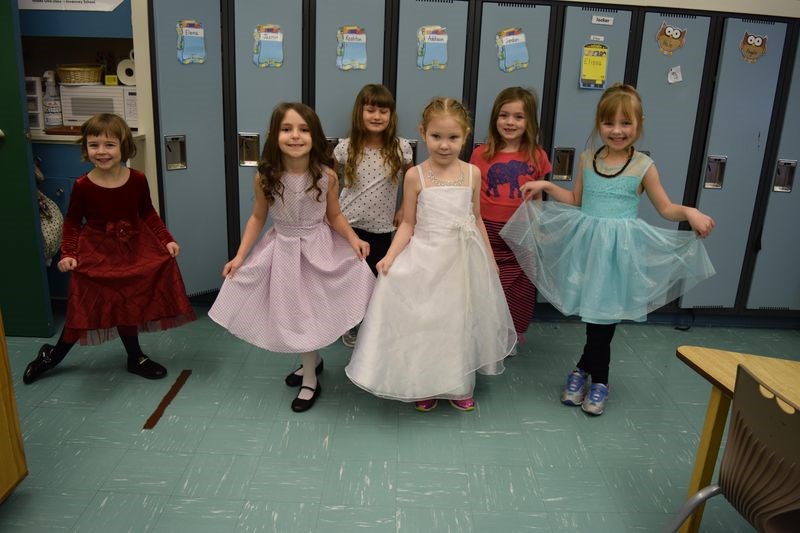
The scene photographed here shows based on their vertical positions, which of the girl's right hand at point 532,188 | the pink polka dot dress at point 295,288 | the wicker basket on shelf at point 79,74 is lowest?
the pink polka dot dress at point 295,288

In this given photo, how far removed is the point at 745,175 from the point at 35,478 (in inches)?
141

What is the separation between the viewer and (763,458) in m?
1.34

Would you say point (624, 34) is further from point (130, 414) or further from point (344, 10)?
point (130, 414)

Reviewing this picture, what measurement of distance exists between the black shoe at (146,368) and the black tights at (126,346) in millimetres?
18

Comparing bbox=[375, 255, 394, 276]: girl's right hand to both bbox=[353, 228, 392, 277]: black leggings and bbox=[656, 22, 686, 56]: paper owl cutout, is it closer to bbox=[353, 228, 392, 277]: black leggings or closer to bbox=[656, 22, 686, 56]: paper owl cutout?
bbox=[353, 228, 392, 277]: black leggings

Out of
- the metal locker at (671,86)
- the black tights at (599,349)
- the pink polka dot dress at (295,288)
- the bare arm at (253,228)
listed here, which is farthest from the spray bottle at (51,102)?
the metal locker at (671,86)

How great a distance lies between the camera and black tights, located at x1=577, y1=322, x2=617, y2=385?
105 inches

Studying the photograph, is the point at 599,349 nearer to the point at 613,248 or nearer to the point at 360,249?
the point at 613,248

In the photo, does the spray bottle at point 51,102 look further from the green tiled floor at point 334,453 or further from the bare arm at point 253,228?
the bare arm at point 253,228

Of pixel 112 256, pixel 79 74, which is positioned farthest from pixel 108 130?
pixel 79 74

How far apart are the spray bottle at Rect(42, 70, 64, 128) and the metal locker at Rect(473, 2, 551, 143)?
2285mm

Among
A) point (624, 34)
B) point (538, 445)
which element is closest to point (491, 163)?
Answer: point (624, 34)

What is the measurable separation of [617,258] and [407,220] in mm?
851

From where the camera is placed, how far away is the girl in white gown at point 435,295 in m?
2.47
